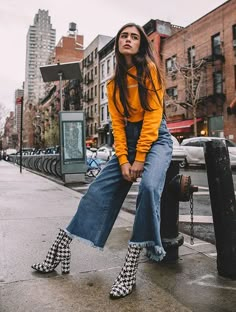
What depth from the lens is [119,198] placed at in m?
2.71

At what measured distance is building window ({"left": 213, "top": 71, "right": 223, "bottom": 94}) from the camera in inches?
1070

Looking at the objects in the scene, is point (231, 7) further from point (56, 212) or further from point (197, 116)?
point (56, 212)

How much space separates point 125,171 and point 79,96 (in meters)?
55.6

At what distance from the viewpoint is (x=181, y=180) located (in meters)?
2.86

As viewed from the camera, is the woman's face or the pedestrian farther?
the woman's face

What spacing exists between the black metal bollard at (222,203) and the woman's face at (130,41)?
38.0 inches

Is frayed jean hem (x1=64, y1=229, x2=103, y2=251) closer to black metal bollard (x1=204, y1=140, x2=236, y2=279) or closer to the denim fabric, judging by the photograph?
the denim fabric

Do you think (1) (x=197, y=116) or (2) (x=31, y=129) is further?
(2) (x=31, y=129)

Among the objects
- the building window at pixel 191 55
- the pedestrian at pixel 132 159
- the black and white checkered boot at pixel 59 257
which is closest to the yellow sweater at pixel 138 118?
the pedestrian at pixel 132 159

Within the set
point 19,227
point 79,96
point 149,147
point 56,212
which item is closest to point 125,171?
point 149,147

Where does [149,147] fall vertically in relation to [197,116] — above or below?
below

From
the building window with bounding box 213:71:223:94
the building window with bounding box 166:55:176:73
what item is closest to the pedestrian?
the building window with bounding box 213:71:223:94

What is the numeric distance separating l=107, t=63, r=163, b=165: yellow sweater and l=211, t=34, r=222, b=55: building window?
27051 millimetres

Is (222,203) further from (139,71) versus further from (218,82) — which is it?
(218,82)
